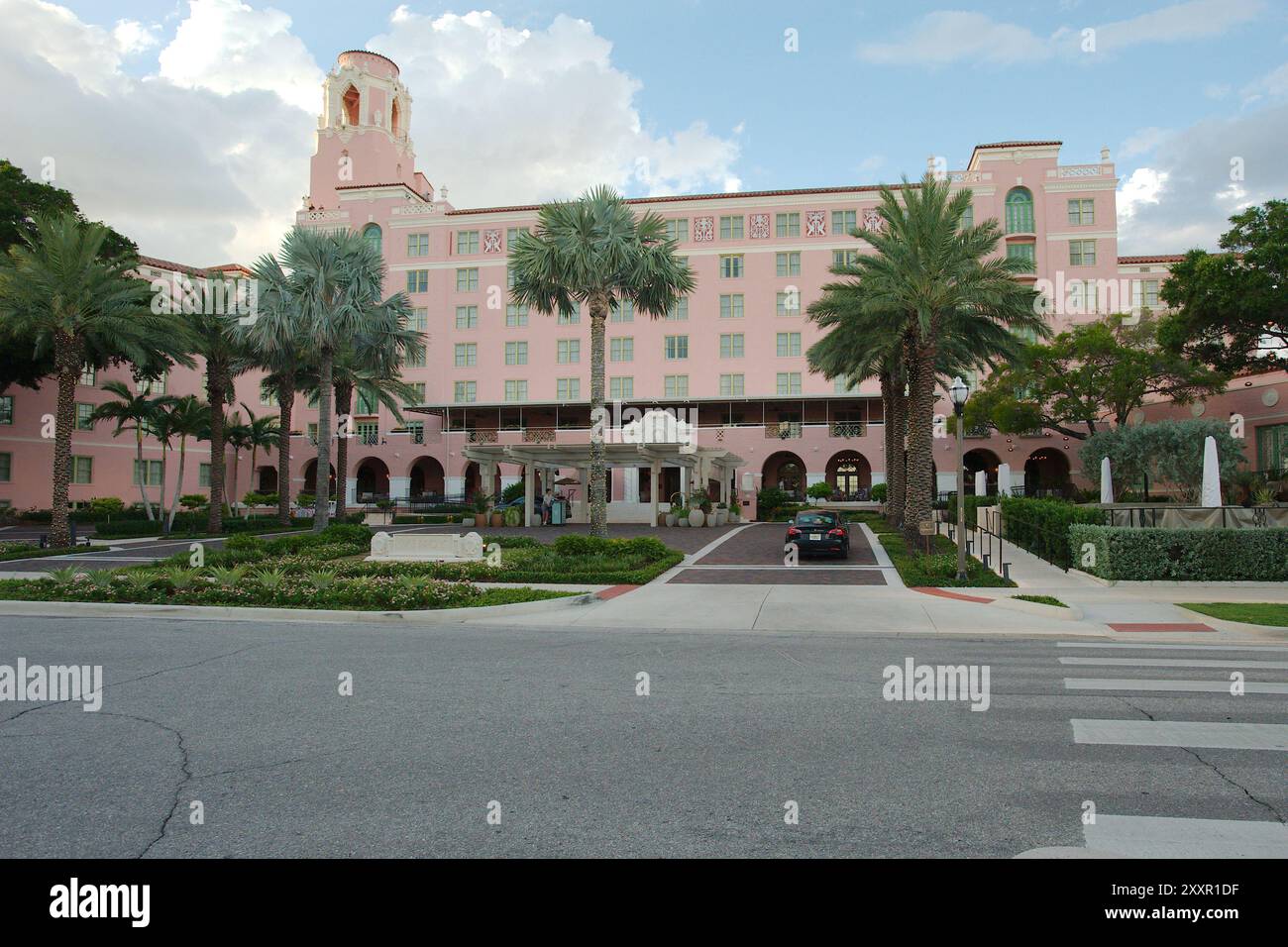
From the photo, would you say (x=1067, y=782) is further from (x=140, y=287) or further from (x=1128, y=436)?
(x=1128, y=436)

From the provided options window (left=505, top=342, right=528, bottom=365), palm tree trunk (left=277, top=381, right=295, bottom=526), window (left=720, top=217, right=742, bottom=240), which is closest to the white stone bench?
palm tree trunk (left=277, top=381, right=295, bottom=526)

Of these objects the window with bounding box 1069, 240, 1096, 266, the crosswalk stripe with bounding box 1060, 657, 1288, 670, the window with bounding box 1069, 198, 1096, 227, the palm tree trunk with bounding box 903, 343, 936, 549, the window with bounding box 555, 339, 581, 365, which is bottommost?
the crosswalk stripe with bounding box 1060, 657, 1288, 670

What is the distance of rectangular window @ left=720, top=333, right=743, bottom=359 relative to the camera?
52656mm

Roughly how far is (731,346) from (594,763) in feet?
160

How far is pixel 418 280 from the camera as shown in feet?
188

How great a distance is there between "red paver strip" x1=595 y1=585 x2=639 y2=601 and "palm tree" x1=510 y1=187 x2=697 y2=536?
4764 mm

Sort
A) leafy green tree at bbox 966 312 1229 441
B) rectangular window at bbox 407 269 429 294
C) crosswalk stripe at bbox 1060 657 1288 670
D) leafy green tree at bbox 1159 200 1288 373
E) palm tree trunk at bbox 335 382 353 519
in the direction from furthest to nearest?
rectangular window at bbox 407 269 429 294 → leafy green tree at bbox 966 312 1229 441 → palm tree trunk at bbox 335 382 353 519 → leafy green tree at bbox 1159 200 1288 373 → crosswalk stripe at bbox 1060 657 1288 670

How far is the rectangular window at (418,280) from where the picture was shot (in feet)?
187

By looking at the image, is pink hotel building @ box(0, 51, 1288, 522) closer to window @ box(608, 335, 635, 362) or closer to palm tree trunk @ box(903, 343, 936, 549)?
window @ box(608, 335, 635, 362)

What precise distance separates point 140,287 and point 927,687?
29.8 m

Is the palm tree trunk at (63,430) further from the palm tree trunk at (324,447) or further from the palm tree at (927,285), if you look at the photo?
the palm tree at (927,285)

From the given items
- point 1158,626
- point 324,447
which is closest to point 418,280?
point 324,447

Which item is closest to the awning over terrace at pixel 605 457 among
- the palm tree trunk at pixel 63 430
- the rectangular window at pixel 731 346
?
the rectangular window at pixel 731 346

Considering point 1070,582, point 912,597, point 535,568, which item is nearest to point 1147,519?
point 1070,582
